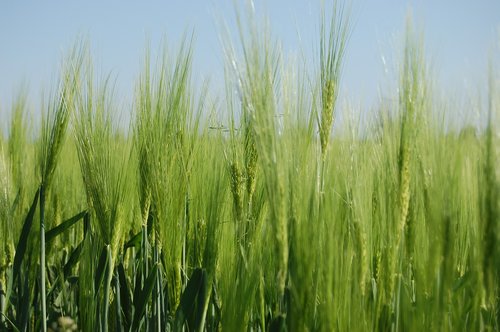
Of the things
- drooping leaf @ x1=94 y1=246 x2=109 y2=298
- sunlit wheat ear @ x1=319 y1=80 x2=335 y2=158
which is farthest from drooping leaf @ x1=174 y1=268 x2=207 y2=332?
sunlit wheat ear @ x1=319 y1=80 x2=335 y2=158

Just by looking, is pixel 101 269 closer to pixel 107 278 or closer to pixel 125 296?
pixel 107 278

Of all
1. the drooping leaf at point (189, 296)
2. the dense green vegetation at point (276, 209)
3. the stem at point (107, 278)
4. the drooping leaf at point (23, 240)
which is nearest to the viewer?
the dense green vegetation at point (276, 209)

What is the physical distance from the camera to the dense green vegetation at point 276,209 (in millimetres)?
1351

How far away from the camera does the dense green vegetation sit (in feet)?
4.43

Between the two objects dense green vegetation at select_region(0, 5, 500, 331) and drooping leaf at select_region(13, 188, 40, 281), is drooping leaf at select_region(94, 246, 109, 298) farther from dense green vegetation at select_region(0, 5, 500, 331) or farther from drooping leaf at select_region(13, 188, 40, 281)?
drooping leaf at select_region(13, 188, 40, 281)

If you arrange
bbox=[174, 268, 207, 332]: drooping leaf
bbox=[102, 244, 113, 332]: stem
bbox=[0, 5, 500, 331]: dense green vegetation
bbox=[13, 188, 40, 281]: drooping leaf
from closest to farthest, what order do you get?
bbox=[0, 5, 500, 331]: dense green vegetation, bbox=[174, 268, 207, 332]: drooping leaf, bbox=[102, 244, 113, 332]: stem, bbox=[13, 188, 40, 281]: drooping leaf

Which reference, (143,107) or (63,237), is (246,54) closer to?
(143,107)

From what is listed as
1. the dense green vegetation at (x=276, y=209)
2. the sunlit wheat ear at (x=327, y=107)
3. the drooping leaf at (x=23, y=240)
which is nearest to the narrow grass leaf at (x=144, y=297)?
the dense green vegetation at (x=276, y=209)

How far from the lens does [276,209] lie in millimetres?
1307

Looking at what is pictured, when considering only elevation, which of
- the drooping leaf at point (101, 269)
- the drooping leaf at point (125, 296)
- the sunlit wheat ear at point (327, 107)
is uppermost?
the sunlit wheat ear at point (327, 107)

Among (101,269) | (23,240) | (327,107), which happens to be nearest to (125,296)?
(101,269)

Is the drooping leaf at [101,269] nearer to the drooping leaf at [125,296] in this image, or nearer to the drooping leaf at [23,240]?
the drooping leaf at [125,296]

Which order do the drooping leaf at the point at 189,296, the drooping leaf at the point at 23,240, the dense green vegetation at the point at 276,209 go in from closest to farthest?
the dense green vegetation at the point at 276,209 → the drooping leaf at the point at 189,296 → the drooping leaf at the point at 23,240

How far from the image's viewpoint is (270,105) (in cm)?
138
